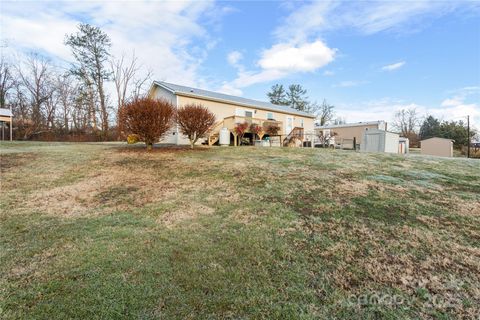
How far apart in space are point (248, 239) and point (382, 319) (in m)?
1.73

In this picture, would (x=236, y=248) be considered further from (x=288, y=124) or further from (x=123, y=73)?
(x=123, y=73)

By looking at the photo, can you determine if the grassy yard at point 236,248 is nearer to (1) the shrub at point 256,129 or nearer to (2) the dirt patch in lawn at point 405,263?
(2) the dirt patch in lawn at point 405,263

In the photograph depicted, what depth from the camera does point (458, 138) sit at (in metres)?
37.3

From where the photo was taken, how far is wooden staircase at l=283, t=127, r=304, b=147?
757 inches

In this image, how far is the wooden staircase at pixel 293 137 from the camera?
63.0 feet

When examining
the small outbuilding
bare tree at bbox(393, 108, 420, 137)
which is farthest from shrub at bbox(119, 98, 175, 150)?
bare tree at bbox(393, 108, 420, 137)

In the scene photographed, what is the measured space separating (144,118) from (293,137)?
13.3 m

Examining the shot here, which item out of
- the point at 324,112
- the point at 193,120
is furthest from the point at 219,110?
the point at 324,112

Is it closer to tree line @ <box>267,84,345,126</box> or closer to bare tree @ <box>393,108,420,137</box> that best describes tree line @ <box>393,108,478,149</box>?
bare tree @ <box>393,108,420,137</box>

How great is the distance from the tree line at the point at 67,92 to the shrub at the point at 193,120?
1575 cm

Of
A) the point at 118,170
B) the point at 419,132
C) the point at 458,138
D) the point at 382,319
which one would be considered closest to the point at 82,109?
the point at 118,170

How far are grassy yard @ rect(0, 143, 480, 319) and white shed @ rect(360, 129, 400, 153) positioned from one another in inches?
433

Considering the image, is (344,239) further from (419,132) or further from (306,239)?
(419,132)

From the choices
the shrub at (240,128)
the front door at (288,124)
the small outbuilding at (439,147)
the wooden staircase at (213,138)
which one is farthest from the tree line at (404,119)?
the wooden staircase at (213,138)
